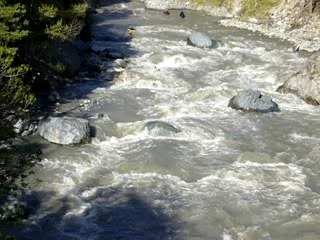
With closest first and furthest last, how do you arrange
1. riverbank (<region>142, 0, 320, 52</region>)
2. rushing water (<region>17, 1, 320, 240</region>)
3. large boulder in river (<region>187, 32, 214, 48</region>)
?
rushing water (<region>17, 1, 320, 240</region>) < large boulder in river (<region>187, 32, 214, 48</region>) < riverbank (<region>142, 0, 320, 52</region>)

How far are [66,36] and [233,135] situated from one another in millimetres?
9290

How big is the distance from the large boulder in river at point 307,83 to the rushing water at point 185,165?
52 cm

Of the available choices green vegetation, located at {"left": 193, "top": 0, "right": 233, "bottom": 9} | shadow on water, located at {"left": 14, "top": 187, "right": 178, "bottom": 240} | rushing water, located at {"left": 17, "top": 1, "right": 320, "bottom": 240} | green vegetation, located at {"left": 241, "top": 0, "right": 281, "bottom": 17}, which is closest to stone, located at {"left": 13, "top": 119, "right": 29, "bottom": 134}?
rushing water, located at {"left": 17, "top": 1, "right": 320, "bottom": 240}

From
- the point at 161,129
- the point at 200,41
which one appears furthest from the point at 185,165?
the point at 200,41

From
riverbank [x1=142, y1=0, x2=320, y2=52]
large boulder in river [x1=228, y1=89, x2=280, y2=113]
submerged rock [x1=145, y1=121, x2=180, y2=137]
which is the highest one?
riverbank [x1=142, y1=0, x2=320, y2=52]

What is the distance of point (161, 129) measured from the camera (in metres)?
20.7

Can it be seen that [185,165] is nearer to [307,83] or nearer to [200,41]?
[307,83]

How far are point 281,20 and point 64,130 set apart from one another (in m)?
26.1

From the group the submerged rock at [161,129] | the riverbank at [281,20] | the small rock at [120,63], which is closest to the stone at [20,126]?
the submerged rock at [161,129]

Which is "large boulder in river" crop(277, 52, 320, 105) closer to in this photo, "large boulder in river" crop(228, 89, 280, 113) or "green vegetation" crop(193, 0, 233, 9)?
"large boulder in river" crop(228, 89, 280, 113)

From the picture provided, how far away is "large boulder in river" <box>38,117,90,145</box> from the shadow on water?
3746mm

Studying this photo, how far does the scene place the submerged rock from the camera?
20641mm

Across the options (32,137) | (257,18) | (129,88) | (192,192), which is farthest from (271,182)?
(257,18)

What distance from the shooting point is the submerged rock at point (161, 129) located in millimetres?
20641
